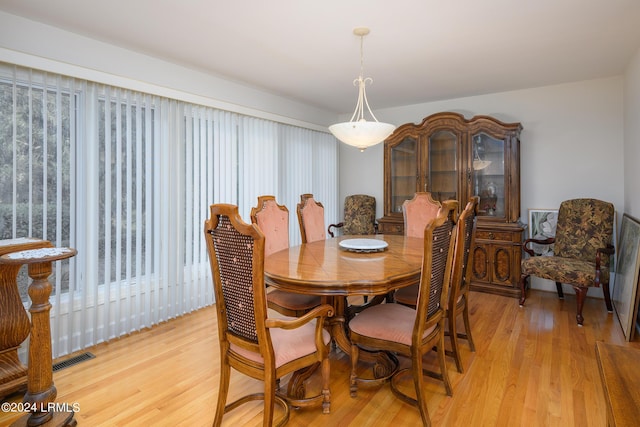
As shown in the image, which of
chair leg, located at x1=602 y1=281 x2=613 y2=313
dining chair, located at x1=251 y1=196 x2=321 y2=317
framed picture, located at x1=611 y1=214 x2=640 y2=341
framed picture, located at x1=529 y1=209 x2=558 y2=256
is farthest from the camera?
framed picture, located at x1=529 y1=209 x2=558 y2=256

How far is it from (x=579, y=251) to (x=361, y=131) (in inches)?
112

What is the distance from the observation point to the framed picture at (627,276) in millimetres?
2760

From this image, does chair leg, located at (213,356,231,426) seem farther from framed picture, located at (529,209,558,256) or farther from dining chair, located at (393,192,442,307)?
framed picture, located at (529,209,558,256)

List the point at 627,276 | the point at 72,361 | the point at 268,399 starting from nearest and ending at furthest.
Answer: the point at 268,399
the point at 72,361
the point at 627,276

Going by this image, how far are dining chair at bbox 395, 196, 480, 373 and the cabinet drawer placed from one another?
1.72 metres

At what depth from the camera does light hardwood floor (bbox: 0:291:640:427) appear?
1868mm

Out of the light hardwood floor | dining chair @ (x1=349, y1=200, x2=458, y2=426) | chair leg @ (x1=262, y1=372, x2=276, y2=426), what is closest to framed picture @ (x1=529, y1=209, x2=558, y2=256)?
the light hardwood floor

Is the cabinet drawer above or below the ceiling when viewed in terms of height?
below

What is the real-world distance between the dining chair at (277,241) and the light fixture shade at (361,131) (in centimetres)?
81

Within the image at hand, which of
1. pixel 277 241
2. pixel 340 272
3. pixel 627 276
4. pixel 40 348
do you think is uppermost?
pixel 277 241

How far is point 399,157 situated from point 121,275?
3.60m

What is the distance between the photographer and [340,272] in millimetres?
1963

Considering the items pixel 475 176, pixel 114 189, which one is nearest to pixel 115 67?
pixel 114 189

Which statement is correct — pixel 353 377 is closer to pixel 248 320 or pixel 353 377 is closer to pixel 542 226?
pixel 248 320
